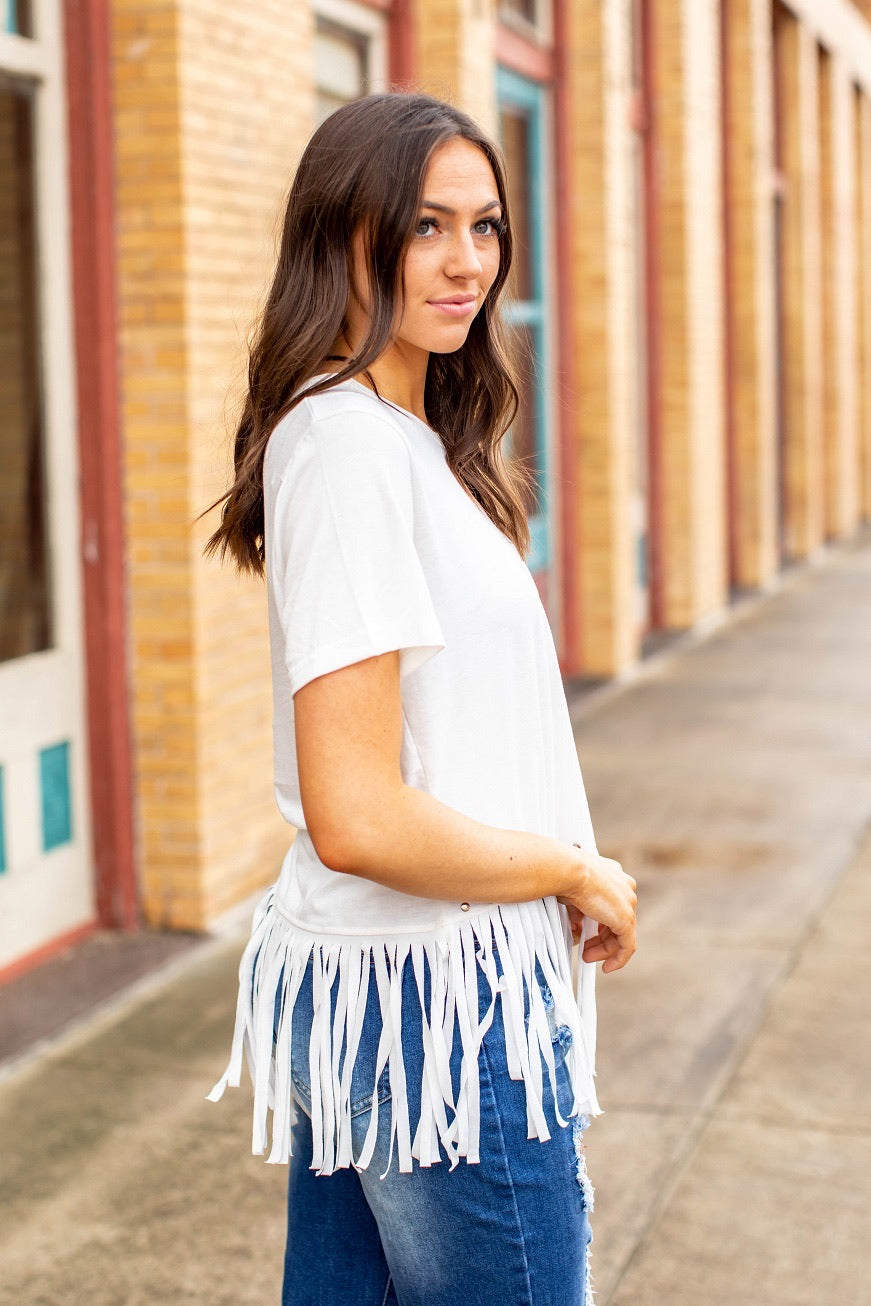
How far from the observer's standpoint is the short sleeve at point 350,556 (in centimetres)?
163

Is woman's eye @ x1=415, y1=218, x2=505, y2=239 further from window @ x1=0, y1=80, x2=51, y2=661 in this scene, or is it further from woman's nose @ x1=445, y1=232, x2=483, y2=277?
window @ x1=0, y1=80, x2=51, y2=661

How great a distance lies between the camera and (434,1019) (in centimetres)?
175

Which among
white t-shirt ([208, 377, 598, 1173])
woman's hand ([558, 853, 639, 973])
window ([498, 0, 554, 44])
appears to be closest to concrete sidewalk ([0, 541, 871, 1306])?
woman's hand ([558, 853, 639, 973])

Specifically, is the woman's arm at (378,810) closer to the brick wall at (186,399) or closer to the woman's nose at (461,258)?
the woman's nose at (461,258)

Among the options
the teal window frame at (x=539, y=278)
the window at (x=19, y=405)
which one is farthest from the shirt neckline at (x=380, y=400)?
the teal window frame at (x=539, y=278)

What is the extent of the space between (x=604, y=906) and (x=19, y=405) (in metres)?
3.79

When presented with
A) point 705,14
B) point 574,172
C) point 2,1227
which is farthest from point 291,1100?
point 705,14

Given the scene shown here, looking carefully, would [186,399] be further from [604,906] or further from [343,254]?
[604,906]

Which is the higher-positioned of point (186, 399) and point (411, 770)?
point (186, 399)

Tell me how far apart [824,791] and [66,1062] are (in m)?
4.06

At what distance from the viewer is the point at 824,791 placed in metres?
7.50

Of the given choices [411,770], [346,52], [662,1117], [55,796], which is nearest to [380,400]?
[411,770]

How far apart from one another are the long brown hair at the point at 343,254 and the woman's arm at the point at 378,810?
1.04ft

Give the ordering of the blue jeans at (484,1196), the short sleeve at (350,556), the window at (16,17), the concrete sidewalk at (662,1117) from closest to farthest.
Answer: the short sleeve at (350,556), the blue jeans at (484,1196), the concrete sidewalk at (662,1117), the window at (16,17)
